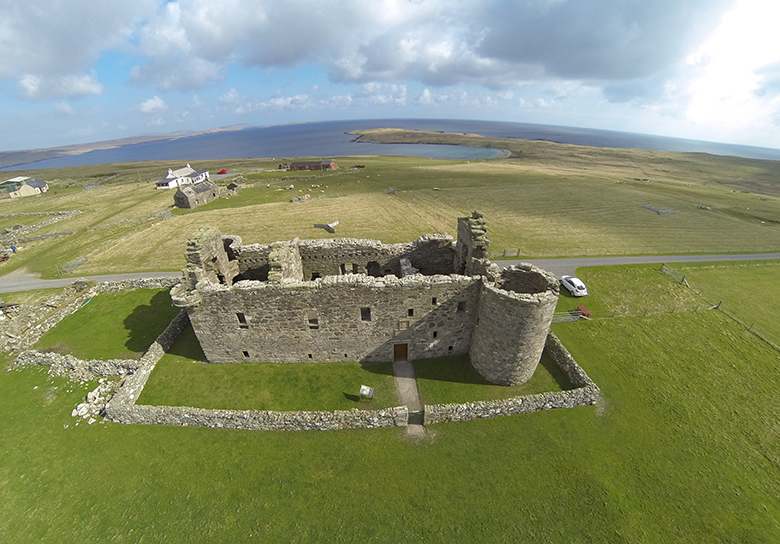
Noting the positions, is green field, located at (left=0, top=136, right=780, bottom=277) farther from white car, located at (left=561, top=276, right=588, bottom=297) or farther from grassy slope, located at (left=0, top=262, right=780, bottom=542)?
grassy slope, located at (left=0, top=262, right=780, bottom=542)

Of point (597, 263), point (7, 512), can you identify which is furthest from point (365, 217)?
point (7, 512)

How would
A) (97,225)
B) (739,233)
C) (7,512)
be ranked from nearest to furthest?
(7,512), (739,233), (97,225)

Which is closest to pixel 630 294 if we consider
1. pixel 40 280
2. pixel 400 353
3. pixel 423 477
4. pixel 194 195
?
pixel 400 353

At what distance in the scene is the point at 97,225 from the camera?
5662 centimetres

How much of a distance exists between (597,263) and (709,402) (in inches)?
845

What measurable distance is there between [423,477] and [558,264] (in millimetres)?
31797

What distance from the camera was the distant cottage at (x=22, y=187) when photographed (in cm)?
8919

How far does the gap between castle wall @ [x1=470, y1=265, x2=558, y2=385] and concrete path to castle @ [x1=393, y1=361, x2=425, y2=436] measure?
14.9ft

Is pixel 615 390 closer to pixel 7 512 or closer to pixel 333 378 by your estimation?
pixel 333 378

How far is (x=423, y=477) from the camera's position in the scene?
14797 mm

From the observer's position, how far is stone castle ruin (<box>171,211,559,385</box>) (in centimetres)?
1772

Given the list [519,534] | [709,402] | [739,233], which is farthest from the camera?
[739,233]

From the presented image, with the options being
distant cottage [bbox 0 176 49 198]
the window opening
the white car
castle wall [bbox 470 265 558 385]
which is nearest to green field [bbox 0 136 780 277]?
distant cottage [bbox 0 176 49 198]

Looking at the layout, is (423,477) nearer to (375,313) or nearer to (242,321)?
(375,313)
